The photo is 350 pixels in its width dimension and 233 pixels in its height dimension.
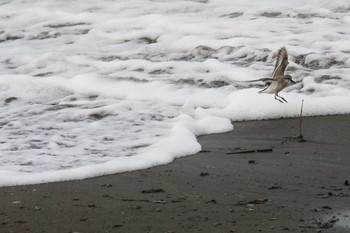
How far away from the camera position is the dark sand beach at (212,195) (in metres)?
3.31

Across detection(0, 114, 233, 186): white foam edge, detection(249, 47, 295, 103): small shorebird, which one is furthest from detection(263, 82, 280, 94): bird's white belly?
detection(0, 114, 233, 186): white foam edge

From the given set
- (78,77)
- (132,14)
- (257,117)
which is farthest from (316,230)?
(132,14)

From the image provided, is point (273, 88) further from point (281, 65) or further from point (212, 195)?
point (212, 195)

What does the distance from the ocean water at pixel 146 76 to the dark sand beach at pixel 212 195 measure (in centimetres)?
25

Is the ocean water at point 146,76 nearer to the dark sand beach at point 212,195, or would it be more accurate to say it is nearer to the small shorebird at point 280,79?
the dark sand beach at point 212,195

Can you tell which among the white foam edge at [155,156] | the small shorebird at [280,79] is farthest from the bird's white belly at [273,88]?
the white foam edge at [155,156]

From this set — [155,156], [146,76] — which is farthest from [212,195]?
[146,76]

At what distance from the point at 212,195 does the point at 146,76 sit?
11.7 ft

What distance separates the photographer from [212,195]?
3799 mm

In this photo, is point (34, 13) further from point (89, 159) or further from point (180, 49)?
point (89, 159)

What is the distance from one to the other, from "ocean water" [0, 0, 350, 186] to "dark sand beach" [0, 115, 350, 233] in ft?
0.82

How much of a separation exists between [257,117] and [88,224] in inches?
108

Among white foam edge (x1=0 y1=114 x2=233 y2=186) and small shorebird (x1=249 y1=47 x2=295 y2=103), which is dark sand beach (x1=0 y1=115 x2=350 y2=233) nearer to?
white foam edge (x1=0 y1=114 x2=233 y2=186)

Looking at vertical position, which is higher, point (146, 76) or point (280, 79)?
point (280, 79)
